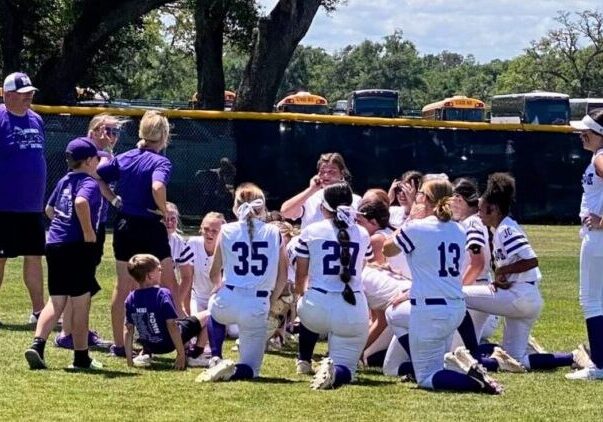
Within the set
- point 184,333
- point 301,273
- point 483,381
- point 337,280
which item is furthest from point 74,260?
point 483,381

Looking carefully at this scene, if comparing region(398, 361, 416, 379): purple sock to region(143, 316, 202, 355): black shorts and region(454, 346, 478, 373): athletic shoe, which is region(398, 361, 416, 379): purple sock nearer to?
region(454, 346, 478, 373): athletic shoe

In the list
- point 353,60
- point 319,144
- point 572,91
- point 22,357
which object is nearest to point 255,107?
point 319,144

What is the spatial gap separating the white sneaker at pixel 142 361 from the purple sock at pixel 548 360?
282 centimetres

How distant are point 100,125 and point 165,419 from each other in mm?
3184

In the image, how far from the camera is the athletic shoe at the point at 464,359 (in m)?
8.39

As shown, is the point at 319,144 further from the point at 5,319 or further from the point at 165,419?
the point at 165,419

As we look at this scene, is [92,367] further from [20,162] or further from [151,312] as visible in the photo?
[20,162]

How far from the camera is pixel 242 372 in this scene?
8758mm

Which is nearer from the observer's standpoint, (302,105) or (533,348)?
(533,348)

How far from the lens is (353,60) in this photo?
131375 mm

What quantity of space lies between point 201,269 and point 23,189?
1717 mm

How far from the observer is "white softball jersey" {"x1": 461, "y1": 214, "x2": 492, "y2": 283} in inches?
370

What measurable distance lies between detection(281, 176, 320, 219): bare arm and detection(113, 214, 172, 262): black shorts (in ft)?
4.53

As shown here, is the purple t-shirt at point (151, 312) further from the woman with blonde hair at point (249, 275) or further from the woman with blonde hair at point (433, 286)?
the woman with blonde hair at point (433, 286)
